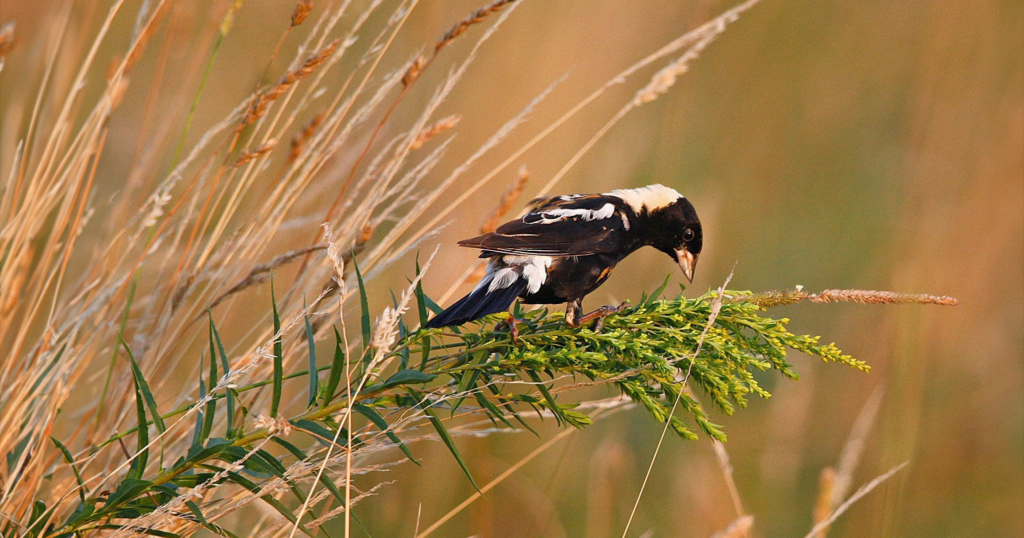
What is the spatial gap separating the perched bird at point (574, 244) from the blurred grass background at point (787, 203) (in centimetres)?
75

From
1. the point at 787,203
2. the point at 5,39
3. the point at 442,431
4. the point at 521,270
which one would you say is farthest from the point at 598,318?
the point at 787,203

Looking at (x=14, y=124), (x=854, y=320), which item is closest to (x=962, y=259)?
(x=854, y=320)

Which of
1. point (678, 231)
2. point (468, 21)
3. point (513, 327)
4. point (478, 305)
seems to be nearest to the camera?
point (513, 327)

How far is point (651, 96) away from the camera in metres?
2.06

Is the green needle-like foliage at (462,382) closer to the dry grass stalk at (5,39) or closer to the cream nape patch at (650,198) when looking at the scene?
the cream nape patch at (650,198)

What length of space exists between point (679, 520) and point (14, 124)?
2.52 meters

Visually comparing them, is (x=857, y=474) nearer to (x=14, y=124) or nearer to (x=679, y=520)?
(x=679, y=520)

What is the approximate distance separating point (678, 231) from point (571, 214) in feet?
1.32

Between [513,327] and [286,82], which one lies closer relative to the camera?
[513,327]

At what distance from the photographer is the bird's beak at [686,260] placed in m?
2.38

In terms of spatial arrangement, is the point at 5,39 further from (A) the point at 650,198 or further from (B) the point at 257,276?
(A) the point at 650,198

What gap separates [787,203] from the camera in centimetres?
437

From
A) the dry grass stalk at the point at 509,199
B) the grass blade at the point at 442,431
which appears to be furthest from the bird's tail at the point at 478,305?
the dry grass stalk at the point at 509,199

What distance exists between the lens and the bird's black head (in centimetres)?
233
